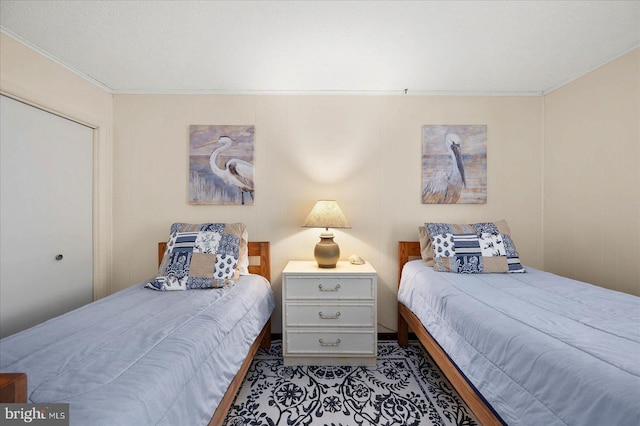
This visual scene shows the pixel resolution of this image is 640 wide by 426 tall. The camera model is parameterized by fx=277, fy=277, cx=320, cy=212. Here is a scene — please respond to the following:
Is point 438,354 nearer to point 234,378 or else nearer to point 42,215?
point 234,378

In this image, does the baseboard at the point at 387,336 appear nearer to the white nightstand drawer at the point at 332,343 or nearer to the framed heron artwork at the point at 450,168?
the white nightstand drawer at the point at 332,343

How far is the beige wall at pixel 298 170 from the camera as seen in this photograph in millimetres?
2629

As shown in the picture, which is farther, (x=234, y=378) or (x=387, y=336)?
(x=387, y=336)

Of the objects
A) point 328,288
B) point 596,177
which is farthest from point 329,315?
point 596,177

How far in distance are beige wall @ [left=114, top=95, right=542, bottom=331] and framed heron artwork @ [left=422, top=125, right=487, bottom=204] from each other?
0.23ft

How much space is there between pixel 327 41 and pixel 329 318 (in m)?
1.98

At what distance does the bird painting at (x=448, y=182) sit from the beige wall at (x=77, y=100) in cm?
297

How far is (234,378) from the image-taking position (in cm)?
147

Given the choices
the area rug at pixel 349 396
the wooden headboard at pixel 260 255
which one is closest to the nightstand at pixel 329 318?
the area rug at pixel 349 396

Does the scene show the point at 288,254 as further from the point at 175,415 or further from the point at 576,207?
the point at 576,207

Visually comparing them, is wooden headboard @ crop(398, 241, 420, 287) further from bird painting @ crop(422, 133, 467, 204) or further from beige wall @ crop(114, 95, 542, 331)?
bird painting @ crop(422, 133, 467, 204)

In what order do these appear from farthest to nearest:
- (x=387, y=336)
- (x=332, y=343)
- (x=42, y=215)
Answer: (x=387, y=336) < (x=332, y=343) < (x=42, y=215)

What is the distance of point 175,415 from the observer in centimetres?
92

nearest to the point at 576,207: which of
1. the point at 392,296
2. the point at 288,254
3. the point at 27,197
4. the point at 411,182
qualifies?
the point at 411,182
